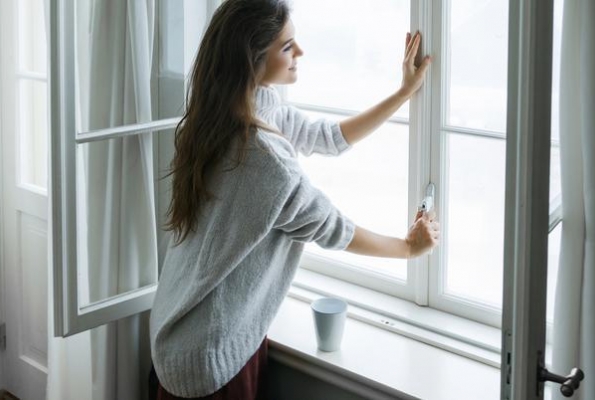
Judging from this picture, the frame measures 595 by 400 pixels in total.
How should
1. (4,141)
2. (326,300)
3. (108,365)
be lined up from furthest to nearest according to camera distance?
(4,141)
(108,365)
(326,300)

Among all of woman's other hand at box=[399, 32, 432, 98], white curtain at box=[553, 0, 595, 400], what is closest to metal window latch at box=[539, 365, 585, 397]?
white curtain at box=[553, 0, 595, 400]

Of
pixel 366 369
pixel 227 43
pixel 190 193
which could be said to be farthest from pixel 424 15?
pixel 366 369

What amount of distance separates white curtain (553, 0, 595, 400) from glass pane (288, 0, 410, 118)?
63 centimetres

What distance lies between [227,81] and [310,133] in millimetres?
361

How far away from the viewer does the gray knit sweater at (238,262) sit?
6.52ft

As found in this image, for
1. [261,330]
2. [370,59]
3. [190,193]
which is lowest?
[261,330]

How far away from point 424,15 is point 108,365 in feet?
3.91

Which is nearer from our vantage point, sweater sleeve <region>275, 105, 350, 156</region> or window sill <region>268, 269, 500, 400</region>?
window sill <region>268, 269, 500, 400</region>

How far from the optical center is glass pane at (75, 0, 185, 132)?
226 cm

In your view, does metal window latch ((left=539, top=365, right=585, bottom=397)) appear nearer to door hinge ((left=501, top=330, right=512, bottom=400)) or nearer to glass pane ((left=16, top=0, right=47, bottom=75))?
door hinge ((left=501, top=330, right=512, bottom=400))

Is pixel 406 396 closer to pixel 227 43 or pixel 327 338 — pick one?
pixel 327 338

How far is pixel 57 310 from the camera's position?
7.26 ft

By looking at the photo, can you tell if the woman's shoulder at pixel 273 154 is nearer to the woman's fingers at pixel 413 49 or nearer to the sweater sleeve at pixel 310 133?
the sweater sleeve at pixel 310 133

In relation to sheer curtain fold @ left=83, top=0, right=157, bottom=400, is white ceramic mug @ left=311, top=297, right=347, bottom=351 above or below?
below
